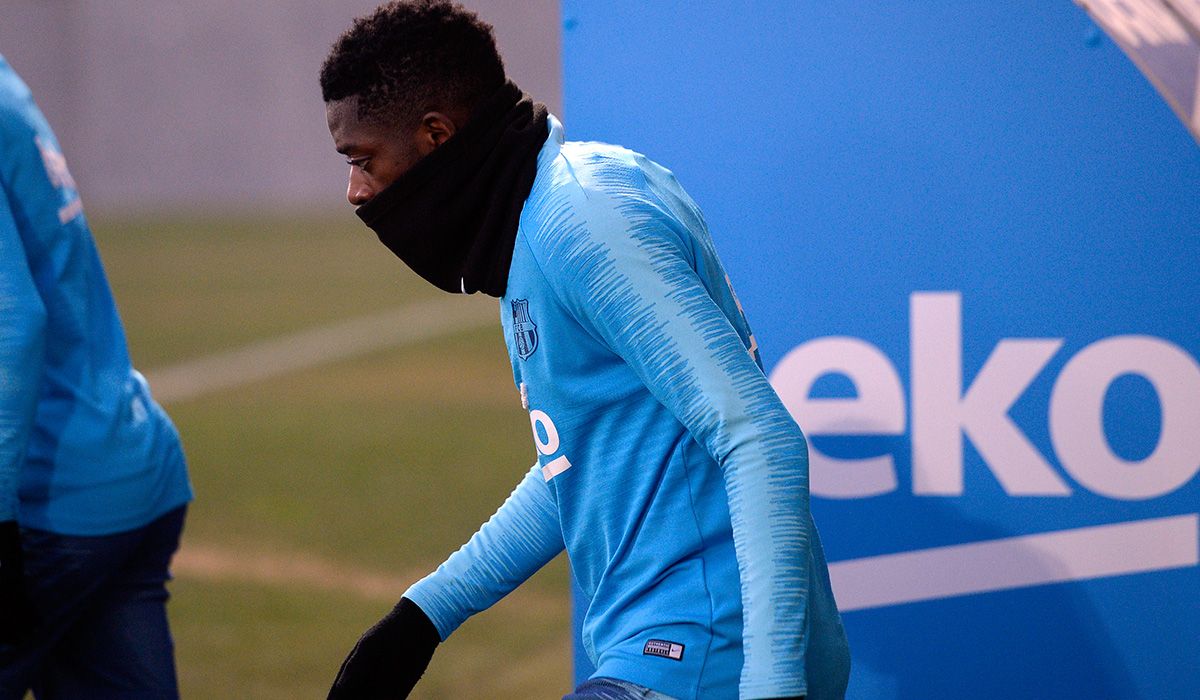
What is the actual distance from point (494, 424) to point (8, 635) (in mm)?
5922

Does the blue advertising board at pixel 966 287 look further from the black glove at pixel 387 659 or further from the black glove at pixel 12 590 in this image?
the black glove at pixel 12 590

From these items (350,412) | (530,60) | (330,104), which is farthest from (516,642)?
(530,60)

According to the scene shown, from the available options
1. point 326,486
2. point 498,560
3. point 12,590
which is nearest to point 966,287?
point 498,560

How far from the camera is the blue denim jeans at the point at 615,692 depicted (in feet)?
5.98

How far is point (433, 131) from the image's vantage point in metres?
1.98

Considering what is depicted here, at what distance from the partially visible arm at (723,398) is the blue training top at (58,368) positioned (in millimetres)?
1300

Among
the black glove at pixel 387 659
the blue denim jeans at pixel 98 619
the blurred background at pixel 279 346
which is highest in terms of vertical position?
the black glove at pixel 387 659

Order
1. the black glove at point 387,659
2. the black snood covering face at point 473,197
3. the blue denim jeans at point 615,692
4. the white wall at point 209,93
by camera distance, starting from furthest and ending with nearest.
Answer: the white wall at point 209,93 → the black glove at point 387,659 → the black snood covering face at point 473,197 → the blue denim jeans at point 615,692

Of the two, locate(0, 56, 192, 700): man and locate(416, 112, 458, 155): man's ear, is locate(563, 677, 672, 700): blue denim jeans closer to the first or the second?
locate(416, 112, 458, 155): man's ear

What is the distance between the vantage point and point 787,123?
2812 millimetres

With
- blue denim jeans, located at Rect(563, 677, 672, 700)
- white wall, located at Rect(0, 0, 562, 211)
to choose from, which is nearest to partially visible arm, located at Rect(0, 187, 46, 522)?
blue denim jeans, located at Rect(563, 677, 672, 700)

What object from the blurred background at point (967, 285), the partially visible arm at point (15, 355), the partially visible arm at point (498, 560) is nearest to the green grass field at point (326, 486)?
the blurred background at point (967, 285)

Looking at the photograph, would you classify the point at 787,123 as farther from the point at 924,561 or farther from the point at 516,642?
the point at 516,642

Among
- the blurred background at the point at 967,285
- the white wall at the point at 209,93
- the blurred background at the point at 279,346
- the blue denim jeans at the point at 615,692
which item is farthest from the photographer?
the white wall at the point at 209,93
